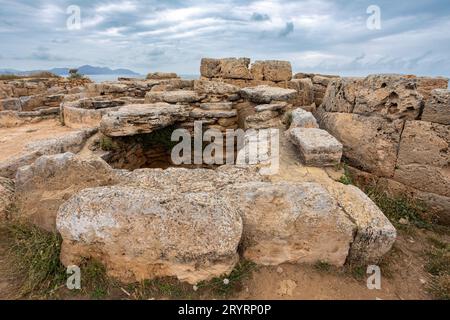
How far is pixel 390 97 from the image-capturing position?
4.45 meters

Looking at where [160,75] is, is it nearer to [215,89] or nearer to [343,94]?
[215,89]

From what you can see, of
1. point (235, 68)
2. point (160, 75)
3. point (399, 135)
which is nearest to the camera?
point (399, 135)

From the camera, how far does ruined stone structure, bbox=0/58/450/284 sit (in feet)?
9.21

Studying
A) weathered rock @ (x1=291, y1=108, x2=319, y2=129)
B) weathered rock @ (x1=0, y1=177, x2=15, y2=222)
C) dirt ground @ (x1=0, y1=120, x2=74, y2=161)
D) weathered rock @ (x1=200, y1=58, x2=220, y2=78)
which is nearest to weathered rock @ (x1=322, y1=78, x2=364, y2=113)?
weathered rock @ (x1=291, y1=108, x2=319, y2=129)

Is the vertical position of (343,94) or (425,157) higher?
(343,94)

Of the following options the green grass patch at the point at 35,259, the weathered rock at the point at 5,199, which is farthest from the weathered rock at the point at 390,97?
the weathered rock at the point at 5,199

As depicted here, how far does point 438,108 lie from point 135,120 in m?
5.03

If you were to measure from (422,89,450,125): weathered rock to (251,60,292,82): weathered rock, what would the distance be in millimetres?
5848

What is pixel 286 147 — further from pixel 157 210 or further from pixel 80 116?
pixel 80 116

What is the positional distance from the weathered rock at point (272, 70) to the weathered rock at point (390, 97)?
5032 millimetres

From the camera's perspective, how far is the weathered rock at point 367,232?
293 cm

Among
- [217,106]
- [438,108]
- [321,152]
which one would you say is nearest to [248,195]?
[321,152]

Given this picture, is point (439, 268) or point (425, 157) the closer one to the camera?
point (439, 268)

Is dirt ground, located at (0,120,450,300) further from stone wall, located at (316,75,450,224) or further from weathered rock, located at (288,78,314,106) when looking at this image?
weathered rock, located at (288,78,314,106)
